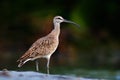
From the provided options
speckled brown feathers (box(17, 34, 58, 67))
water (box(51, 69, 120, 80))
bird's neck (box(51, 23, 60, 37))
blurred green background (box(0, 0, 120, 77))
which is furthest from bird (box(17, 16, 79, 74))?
blurred green background (box(0, 0, 120, 77))

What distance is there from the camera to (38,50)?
64.0ft

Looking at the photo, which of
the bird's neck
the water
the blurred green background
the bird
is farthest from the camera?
the blurred green background

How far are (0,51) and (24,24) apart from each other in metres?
1.65

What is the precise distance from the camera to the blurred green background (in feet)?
111

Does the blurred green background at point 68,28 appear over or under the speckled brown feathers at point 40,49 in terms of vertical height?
over

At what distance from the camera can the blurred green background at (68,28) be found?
111ft

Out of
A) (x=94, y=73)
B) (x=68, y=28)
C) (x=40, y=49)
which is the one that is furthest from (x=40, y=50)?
(x=68, y=28)

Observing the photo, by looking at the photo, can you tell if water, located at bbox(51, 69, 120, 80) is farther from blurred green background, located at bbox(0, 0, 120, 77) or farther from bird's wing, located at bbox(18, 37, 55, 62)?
blurred green background, located at bbox(0, 0, 120, 77)

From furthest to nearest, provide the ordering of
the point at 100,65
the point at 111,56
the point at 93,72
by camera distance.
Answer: the point at 111,56
the point at 100,65
the point at 93,72

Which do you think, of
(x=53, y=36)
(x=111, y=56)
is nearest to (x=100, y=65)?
(x=111, y=56)

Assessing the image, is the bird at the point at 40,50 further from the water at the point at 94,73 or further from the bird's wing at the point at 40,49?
the water at the point at 94,73

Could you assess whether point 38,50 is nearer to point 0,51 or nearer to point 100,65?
point 100,65

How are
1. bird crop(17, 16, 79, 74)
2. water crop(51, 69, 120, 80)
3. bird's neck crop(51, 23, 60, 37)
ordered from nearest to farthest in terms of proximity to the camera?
1. bird crop(17, 16, 79, 74)
2. bird's neck crop(51, 23, 60, 37)
3. water crop(51, 69, 120, 80)

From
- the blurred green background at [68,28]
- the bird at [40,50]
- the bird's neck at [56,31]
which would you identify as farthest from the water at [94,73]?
the blurred green background at [68,28]
